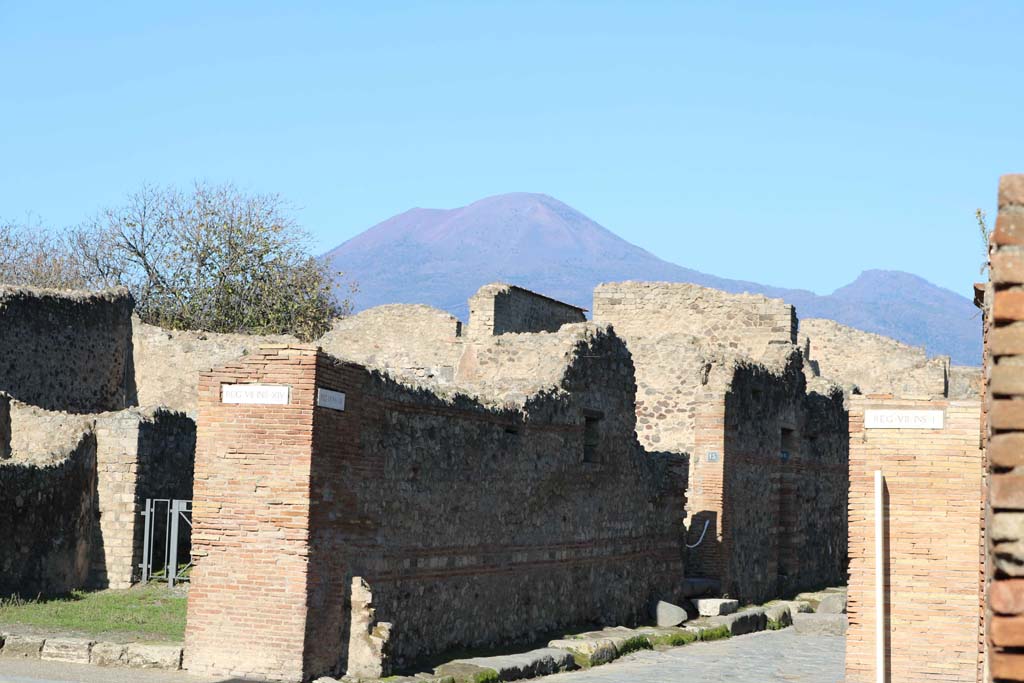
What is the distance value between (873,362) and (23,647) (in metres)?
28.8

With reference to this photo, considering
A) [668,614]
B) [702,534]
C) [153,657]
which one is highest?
[702,534]

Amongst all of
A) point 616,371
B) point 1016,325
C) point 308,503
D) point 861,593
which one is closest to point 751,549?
point 616,371

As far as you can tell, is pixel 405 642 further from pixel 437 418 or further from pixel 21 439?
pixel 21 439

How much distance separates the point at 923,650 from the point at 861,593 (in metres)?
0.72

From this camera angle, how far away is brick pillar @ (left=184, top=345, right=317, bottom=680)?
488 inches

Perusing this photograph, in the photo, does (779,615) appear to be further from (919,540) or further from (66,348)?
(66,348)

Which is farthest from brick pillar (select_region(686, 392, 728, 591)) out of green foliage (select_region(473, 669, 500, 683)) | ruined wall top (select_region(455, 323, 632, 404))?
green foliage (select_region(473, 669, 500, 683))

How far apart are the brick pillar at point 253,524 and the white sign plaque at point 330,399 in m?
0.12

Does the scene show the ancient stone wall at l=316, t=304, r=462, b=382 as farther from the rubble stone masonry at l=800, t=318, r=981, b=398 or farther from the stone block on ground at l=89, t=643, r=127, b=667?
the stone block on ground at l=89, t=643, r=127, b=667

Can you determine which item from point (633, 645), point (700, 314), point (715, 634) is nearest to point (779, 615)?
point (715, 634)

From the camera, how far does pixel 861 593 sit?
1338 cm

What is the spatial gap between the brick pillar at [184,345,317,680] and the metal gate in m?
3.99

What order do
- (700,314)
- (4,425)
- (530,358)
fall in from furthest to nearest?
(700,314)
(4,425)
(530,358)

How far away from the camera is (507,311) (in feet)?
98.3
